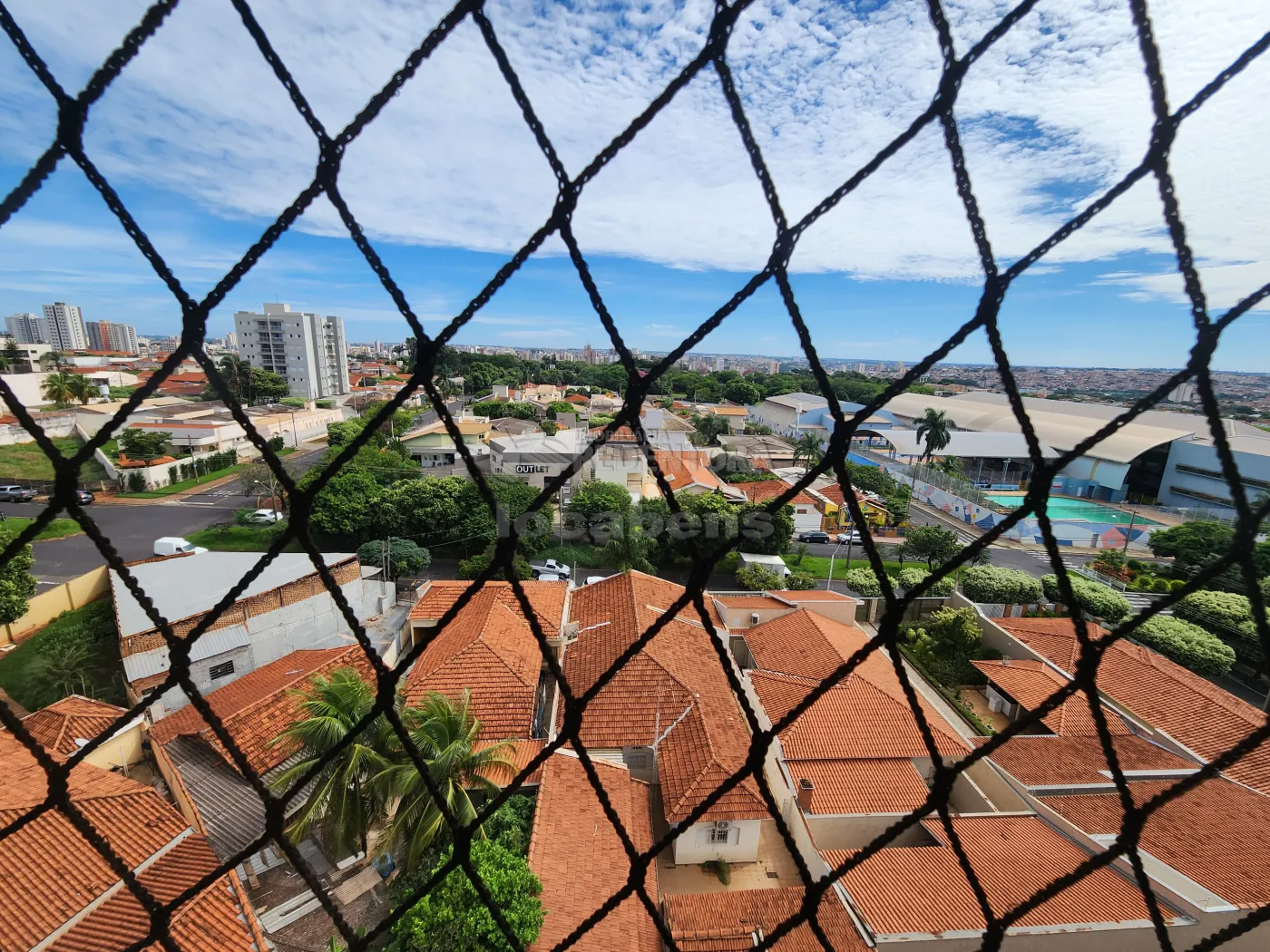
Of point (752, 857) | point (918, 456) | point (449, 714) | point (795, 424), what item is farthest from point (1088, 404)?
point (449, 714)

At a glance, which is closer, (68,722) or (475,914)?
(475,914)

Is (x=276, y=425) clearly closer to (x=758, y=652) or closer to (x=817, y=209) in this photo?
(x=758, y=652)

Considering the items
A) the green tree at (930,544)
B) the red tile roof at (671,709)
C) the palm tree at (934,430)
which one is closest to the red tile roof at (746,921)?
the red tile roof at (671,709)

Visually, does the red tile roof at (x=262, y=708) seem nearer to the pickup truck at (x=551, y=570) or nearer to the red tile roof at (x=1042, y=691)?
the pickup truck at (x=551, y=570)

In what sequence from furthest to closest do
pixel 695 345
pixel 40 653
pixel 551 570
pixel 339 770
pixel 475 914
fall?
pixel 551 570, pixel 40 653, pixel 339 770, pixel 475 914, pixel 695 345

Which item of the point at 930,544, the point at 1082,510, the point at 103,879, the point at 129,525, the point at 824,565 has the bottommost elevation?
the point at 129,525

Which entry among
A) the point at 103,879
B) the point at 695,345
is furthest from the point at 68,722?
the point at 695,345

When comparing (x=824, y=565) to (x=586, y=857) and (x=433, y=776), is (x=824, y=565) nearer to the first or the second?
(x=586, y=857)

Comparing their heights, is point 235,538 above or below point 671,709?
below
